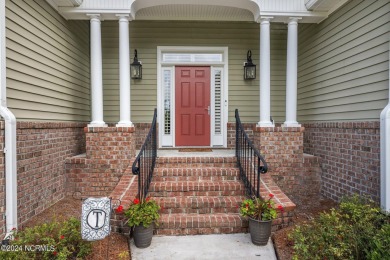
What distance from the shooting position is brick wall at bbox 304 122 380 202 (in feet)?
11.2

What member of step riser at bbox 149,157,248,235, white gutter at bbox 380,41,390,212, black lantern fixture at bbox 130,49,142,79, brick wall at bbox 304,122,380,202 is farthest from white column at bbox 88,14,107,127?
white gutter at bbox 380,41,390,212

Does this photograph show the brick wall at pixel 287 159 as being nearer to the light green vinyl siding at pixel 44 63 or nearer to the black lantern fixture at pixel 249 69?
the black lantern fixture at pixel 249 69

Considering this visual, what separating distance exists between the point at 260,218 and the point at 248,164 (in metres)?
1.11

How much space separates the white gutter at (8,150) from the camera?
9.33 feet

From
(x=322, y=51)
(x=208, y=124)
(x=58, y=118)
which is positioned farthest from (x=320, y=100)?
(x=58, y=118)

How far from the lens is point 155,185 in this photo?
→ 369cm

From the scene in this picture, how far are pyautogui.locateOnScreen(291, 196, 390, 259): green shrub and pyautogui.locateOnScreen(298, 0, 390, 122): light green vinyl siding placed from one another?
4.60 feet

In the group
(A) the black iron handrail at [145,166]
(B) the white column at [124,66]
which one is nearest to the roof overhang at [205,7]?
(B) the white column at [124,66]

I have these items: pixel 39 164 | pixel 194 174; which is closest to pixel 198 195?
pixel 194 174

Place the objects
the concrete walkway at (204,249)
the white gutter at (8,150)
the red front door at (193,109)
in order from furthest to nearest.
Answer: the red front door at (193,109) → the white gutter at (8,150) → the concrete walkway at (204,249)

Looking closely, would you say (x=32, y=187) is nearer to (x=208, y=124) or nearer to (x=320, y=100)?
(x=208, y=124)

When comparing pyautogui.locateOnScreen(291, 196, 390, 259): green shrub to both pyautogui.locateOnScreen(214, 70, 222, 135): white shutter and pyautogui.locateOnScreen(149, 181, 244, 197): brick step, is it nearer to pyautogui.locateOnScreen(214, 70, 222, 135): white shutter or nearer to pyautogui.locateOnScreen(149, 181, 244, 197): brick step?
pyautogui.locateOnScreen(149, 181, 244, 197): brick step

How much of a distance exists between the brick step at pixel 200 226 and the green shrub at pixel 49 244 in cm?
Result: 90

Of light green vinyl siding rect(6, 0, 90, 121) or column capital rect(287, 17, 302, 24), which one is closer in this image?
light green vinyl siding rect(6, 0, 90, 121)
